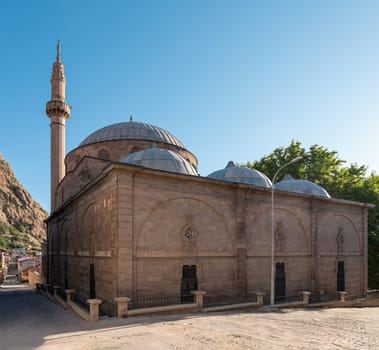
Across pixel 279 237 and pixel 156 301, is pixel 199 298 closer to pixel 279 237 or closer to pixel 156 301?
pixel 156 301

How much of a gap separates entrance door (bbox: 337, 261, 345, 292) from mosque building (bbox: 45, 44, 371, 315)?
0.23 feet

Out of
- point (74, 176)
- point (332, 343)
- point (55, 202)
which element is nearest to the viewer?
point (332, 343)

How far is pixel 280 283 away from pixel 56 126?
2931cm

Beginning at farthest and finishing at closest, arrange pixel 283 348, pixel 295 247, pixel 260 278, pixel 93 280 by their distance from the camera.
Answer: pixel 295 247 → pixel 260 278 → pixel 93 280 → pixel 283 348

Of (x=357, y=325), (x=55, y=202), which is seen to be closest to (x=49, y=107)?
(x=55, y=202)

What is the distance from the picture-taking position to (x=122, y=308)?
1305 cm

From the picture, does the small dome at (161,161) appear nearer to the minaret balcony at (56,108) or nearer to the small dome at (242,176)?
the small dome at (242,176)

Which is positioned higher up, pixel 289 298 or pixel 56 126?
pixel 56 126

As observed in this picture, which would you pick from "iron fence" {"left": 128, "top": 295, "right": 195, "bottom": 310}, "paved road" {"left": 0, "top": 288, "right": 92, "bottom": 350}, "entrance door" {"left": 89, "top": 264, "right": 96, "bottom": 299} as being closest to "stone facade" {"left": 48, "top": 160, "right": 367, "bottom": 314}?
"iron fence" {"left": 128, "top": 295, "right": 195, "bottom": 310}

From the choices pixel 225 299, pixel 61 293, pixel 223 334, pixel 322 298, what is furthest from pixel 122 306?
pixel 322 298

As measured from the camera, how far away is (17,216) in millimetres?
121938

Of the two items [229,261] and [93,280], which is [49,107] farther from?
[229,261]

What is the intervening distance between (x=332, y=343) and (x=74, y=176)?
20.5 metres

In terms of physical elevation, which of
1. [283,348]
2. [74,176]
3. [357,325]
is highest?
[74,176]
